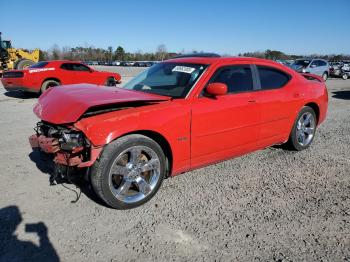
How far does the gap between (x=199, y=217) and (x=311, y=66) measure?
2056 centimetres

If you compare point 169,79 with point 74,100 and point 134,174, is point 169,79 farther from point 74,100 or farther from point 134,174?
point 134,174

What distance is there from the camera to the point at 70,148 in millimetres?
3137

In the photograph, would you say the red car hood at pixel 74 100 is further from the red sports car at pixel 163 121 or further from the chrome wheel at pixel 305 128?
the chrome wheel at pixel 305 128

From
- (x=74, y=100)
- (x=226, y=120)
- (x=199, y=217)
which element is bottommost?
(x=199, y=217)

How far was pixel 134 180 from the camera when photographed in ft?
11.5

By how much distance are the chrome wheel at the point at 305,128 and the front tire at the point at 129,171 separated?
9.27ft

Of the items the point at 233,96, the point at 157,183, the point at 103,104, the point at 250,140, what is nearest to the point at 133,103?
the point at 103,104

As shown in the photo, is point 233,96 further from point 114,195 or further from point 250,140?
point 114,195

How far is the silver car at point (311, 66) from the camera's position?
2042 cm

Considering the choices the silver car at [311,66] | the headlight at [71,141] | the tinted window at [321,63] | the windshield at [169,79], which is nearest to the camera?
the headlight at [71,141]

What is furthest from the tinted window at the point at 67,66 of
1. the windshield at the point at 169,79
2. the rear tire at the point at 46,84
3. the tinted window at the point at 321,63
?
the tinted window at the point at 321,63

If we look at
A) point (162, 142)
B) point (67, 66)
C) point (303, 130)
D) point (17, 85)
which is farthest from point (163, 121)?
point (67, 66)

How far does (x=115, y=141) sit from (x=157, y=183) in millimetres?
756

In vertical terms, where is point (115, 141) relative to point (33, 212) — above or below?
above
